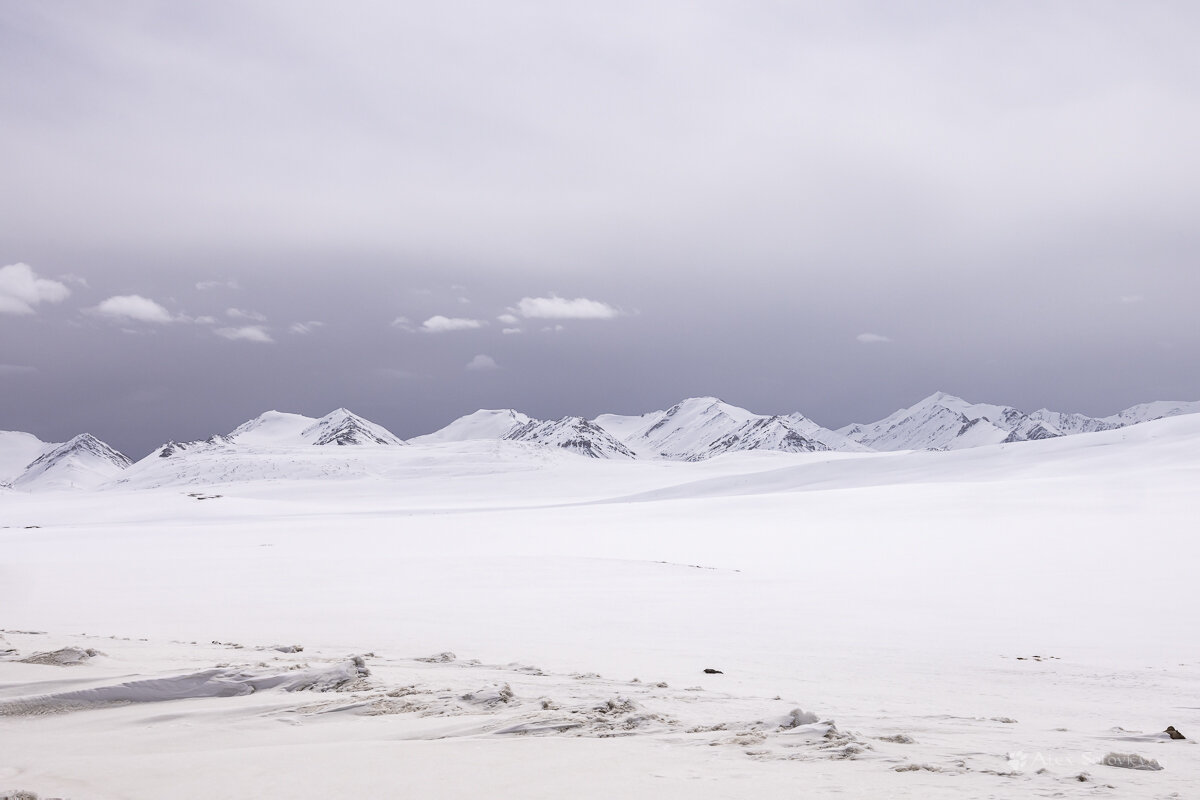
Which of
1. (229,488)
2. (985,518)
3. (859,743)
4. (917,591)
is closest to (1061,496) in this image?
(985,518)

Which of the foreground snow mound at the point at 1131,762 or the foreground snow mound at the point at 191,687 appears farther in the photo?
the foreground snow mound at the point at 191,687

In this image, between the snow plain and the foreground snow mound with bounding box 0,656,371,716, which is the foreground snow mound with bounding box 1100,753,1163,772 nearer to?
the snow plain

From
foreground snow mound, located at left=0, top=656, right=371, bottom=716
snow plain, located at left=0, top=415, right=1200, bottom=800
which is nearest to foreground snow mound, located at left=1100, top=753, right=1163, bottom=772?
snow plain, located at left=0, top=415, right=1200, bottom=800

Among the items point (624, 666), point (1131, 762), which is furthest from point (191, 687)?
point (1131, 762)

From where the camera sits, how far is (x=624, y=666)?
8008 mm

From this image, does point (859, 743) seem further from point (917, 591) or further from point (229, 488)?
point (229, 488)

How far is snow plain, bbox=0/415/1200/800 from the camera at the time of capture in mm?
4504

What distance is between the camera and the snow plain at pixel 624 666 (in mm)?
4504

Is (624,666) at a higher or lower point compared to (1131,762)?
lower

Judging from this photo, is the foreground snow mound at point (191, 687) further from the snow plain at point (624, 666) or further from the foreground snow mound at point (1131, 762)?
the foreground snow mound at point (1131, 762)

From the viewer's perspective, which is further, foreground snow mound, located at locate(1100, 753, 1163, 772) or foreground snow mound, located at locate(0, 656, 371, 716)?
foreground snow mound, located at locate(0, 656, 371, 716)

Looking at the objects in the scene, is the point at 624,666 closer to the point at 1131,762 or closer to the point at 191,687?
the point at 191,687

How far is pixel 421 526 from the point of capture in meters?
33.1

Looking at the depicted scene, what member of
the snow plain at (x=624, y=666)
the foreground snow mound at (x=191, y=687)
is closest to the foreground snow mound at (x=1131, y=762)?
the snow plain at (x=624, y=666)
